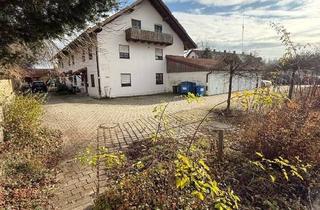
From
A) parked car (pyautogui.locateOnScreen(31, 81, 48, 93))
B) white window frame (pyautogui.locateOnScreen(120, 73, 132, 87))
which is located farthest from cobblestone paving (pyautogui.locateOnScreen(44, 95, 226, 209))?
parked car (pyautogui.locateOnScreen(31, 81, 48, 93))

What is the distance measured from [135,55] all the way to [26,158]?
16.3m

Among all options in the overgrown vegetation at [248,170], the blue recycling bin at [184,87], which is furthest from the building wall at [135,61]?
the overgrown vegetation at [248,170]

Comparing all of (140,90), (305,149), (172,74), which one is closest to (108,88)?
(140,90)

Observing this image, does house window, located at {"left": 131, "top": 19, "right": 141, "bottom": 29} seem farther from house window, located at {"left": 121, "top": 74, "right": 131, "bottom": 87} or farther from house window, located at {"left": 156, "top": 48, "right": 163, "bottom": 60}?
house window, located at {"left": 121, "top": 74, "right": 131, "bottom": 87}

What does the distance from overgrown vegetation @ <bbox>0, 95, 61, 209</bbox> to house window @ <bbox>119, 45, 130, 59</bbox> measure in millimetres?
12449

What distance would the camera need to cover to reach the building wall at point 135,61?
1842cm

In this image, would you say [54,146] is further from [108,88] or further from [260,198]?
[108,88]

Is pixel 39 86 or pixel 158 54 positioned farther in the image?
pixel 39 86

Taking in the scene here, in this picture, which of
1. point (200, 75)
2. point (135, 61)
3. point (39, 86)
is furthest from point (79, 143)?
point (39, 86)

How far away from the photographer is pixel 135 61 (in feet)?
65.7

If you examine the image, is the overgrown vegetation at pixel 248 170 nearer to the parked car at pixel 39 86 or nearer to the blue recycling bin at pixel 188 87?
the blue recycling bin at pixel 188 87

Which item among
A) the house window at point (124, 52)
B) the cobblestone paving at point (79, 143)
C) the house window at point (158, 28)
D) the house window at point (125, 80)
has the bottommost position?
the cobblestone paving at point (79, 143)

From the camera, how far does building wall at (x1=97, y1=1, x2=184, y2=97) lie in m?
18.4

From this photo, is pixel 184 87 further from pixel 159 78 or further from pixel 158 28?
pixel 158 28
